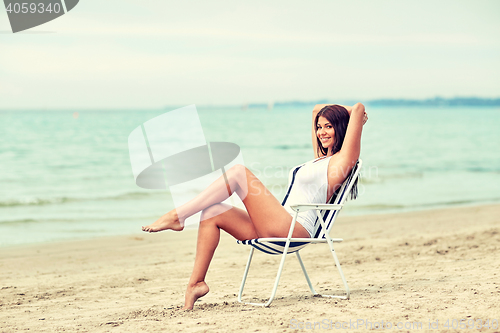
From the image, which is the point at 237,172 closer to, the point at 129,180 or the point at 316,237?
the point at 316,237

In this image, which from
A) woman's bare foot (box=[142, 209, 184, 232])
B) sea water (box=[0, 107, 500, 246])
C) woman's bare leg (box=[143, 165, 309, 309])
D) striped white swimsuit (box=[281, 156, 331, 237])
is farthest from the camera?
sea water (box=[0, 107, 500, 246])

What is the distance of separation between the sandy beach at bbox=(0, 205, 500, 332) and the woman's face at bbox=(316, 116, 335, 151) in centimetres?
117

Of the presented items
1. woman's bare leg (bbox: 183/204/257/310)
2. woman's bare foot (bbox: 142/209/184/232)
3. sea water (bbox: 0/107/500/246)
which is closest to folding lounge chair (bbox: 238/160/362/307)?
woman's bare leg (bbox: 183/204/257/310)

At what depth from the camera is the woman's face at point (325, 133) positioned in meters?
3.74

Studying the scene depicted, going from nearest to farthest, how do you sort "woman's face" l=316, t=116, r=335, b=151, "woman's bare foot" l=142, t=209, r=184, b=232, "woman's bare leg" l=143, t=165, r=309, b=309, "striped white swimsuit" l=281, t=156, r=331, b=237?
"woman's bare foot" l=142, t=209, r=184, b=232
"woman's bare leg" l=143, t=165, r=309, b=309
"striped white swimsuit" l=281, t=156, r=331, b=237
"woman's face" l=316, t=116, r=335, b=151

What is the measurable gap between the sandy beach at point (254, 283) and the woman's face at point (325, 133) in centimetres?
117

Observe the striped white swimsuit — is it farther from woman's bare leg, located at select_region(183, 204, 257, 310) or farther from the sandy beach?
the sandy beach

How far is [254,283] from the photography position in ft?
14.9

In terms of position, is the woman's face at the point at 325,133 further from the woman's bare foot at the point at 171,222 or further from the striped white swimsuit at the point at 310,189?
the woman's bare foot at the point at 171,222

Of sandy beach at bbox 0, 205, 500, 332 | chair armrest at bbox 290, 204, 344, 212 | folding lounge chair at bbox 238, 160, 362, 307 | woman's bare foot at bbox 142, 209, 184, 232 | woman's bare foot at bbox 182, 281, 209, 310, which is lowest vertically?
sandy beach at bbox 0, 205, 500, 332

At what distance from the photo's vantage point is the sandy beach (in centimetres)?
304

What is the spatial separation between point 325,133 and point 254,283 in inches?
65.2

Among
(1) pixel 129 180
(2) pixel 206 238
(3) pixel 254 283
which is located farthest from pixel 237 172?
(1) pixel 129 180

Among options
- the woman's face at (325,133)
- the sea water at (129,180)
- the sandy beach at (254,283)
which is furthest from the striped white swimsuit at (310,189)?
the sea water at (129,180)
